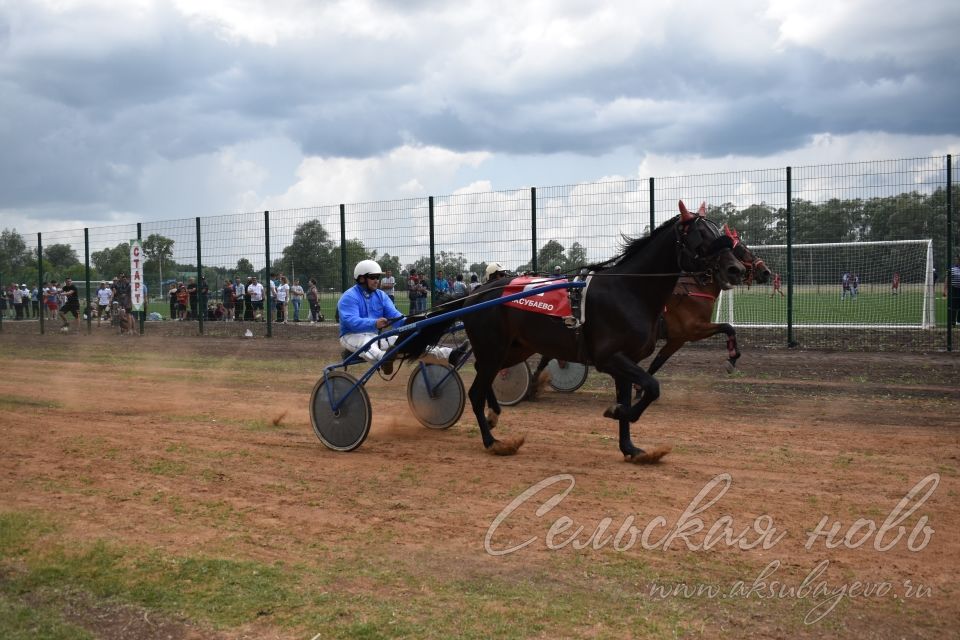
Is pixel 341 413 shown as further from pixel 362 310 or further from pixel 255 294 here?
pixel 255 294

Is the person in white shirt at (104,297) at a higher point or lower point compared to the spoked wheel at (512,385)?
higher

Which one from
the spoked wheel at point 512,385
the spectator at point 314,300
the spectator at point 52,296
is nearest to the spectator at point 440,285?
the spectator at point 314,300

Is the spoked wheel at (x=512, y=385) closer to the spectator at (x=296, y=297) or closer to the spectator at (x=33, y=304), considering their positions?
the spectator at (x=296, y=297)

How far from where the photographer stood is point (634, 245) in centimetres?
830

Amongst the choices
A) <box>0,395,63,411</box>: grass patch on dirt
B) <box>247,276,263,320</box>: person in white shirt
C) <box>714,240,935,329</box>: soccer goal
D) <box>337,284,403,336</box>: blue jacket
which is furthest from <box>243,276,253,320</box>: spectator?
<box>337,284,403,336</box>: blue jacket

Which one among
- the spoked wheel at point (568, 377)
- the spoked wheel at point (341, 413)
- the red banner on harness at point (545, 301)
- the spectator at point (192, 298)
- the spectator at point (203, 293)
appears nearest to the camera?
the red banner on harness at point (545, 301)

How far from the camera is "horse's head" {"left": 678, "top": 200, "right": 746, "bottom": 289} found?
7598mm

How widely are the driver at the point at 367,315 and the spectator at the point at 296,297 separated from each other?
49.7ft

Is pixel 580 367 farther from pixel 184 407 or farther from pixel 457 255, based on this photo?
pixel 457 255

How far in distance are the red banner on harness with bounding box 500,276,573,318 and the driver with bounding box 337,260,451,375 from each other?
140 cm

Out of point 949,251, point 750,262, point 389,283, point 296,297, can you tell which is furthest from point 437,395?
point 296,297

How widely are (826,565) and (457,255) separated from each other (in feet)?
52.3

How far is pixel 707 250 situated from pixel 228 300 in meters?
20.7

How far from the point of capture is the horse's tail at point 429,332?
361 inches
